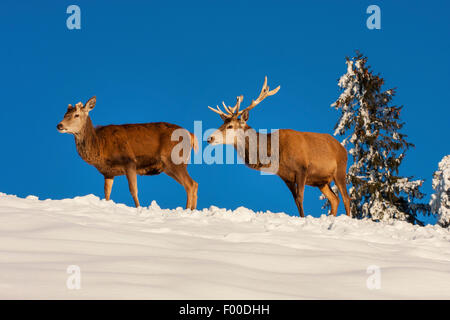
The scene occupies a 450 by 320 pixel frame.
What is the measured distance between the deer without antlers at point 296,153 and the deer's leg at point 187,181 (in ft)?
3.34

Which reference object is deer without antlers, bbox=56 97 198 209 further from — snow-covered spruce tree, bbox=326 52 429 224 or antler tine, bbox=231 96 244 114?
snow-covered spruce tree, bbox=326 52 429 224

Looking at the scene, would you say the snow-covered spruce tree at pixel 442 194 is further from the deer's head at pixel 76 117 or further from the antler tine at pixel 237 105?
the deer's head at pixel 76 117

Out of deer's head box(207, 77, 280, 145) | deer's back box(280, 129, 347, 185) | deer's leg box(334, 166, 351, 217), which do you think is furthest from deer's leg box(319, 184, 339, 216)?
deer's head box(207, 77, 280, 145)

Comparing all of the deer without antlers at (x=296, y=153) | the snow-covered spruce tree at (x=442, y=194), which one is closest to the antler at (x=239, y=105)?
the deer without antlers at (x=296, y=153)

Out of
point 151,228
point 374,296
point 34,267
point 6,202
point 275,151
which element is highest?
point 275,151

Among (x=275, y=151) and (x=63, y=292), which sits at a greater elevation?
(x=275, y=151)

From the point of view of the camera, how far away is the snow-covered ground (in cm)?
312

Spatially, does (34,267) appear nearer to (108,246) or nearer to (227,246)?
(108,246)

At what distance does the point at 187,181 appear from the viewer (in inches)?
412

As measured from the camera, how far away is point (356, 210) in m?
18.2

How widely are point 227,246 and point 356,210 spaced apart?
14.3 meters

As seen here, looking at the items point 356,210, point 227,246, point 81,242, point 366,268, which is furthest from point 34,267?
point 356,210

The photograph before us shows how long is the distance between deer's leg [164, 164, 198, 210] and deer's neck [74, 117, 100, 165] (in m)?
1.56

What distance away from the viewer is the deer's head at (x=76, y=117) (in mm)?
10484
